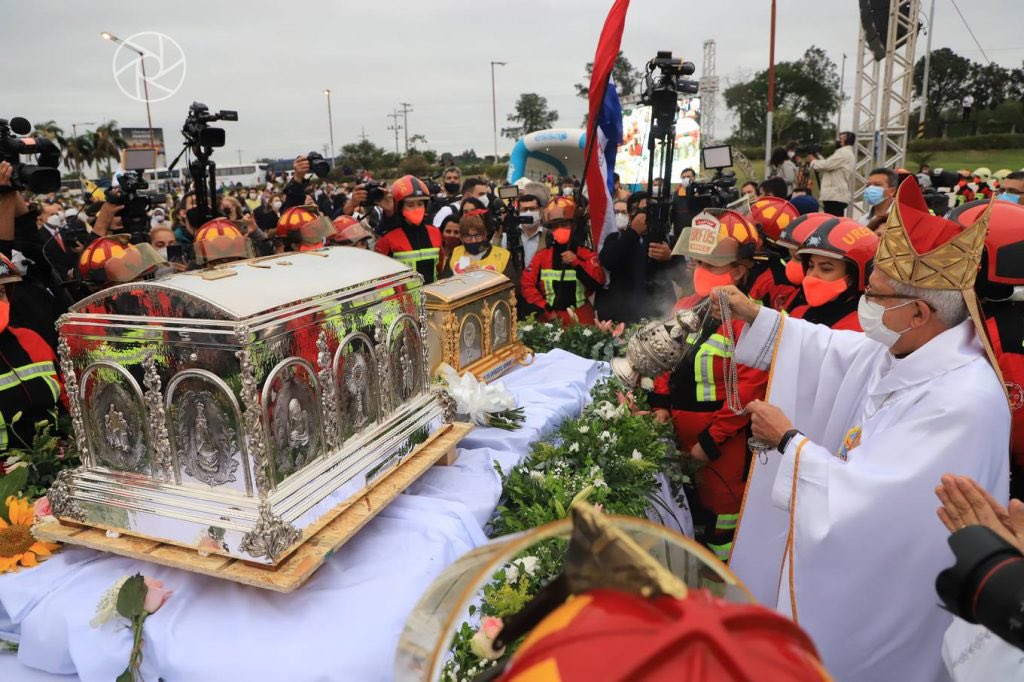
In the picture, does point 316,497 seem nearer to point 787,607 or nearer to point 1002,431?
point 787,607

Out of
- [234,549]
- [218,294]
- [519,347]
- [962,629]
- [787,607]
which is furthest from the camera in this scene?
[519,347]

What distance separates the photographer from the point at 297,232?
15.6 ft

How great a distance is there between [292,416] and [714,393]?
226 cm

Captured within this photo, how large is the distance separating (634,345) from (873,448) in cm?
107

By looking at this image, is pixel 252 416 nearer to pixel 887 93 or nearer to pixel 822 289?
pixel 822 289

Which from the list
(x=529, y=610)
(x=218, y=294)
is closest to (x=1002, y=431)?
(x=529, y=610)

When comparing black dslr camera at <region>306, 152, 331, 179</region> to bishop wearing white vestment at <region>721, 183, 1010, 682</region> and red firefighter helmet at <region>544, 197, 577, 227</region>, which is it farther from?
bishop wearing white vestment at <region>721, 183, 1010, 682</region>

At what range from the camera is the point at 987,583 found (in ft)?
3.21

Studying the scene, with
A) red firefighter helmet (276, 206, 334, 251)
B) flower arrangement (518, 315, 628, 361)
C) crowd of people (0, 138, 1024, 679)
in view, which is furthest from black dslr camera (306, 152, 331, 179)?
flower arrangement (518, 315, 628, 361)

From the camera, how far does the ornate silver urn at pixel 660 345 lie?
276 cm

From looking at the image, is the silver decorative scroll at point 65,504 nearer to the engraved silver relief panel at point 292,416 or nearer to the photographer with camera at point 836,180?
the engraved silver relief panel at point 292,416

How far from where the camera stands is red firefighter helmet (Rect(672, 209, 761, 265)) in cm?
344

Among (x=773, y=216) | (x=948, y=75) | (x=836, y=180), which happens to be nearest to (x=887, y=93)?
(x=836, y=180)

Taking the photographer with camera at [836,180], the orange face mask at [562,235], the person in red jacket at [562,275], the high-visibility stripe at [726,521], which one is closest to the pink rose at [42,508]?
the high-visibility stripe at [726,521]
